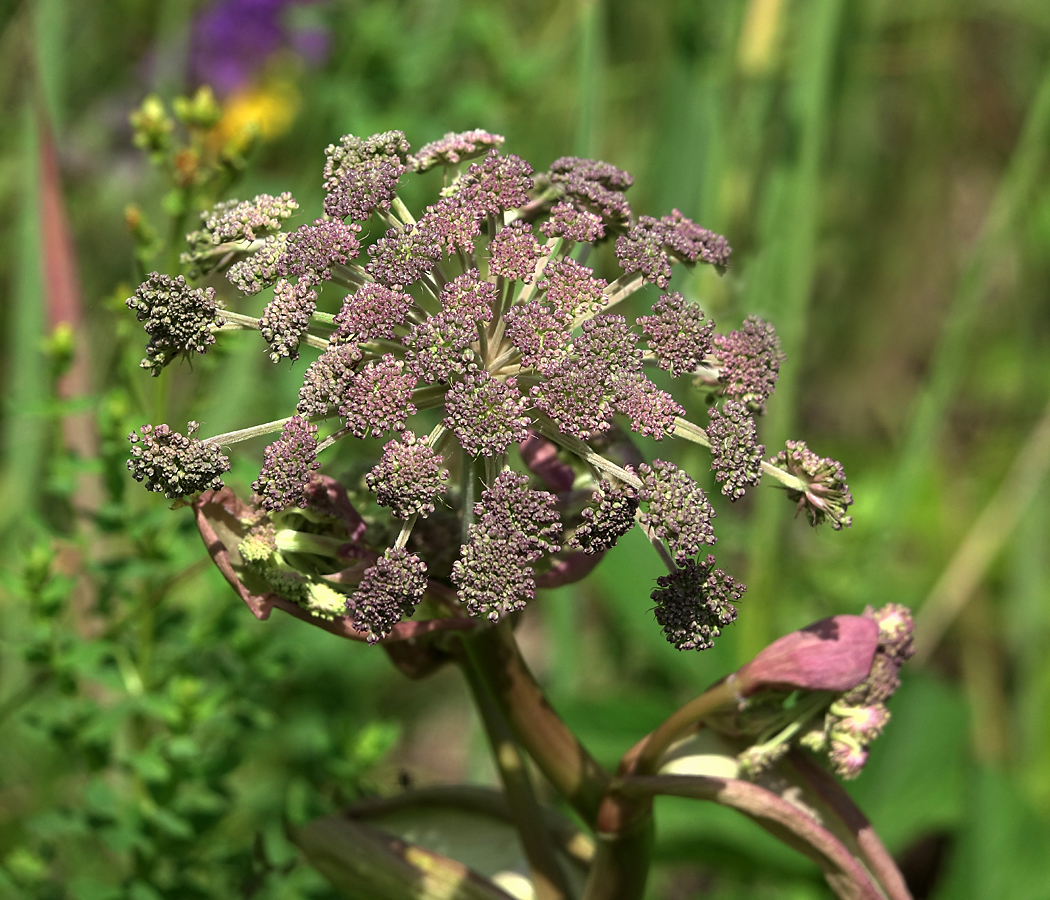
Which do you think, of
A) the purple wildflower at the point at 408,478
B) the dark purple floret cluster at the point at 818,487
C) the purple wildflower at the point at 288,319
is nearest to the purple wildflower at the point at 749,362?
the dark purple floret cluster at the point at 818,487

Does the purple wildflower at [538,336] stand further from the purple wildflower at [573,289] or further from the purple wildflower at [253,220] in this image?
the purple wildflower at [253,220]

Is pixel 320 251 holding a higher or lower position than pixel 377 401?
higher

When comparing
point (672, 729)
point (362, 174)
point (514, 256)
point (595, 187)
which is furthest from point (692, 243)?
point (672, 729)

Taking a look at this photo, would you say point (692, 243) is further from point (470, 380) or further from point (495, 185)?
point (470, 380)

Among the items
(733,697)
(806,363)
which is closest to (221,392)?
(733,697)

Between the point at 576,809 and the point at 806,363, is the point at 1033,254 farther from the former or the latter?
the point at 576,809

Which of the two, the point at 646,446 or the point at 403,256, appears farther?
the point at 646,446

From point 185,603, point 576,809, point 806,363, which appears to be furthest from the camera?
point 806,363
